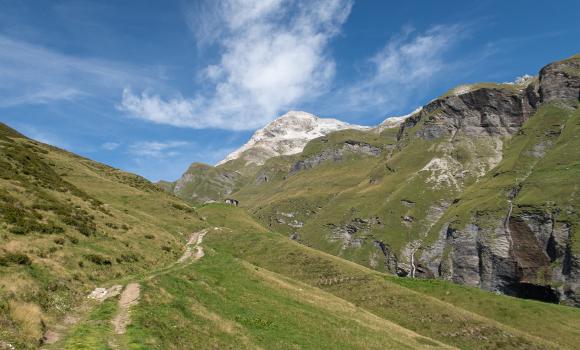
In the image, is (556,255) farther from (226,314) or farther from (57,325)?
(57,325)

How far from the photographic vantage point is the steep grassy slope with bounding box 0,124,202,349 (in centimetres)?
2280

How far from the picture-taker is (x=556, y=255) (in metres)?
180

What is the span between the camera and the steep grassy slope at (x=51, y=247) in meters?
22.8

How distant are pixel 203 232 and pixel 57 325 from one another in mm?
64556

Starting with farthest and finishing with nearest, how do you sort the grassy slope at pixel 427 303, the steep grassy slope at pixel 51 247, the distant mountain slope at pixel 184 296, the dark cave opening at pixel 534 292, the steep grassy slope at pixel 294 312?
the dark cave opening at pixel 534 292
the grassy slope at pixel 427 303
the steep grassy slope at pixel 294 312
the distant mountain slope at pixel 184 296
the steep grassy slope at pixel 51 247

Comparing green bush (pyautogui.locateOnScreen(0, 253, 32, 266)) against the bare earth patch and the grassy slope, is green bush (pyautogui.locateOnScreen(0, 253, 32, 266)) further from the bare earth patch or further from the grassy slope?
the grassy slope

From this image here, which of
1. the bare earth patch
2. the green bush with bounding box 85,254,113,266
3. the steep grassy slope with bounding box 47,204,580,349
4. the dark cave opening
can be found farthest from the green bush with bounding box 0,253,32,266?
the dark cave opening

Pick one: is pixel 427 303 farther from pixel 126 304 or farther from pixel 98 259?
pixel 126 304

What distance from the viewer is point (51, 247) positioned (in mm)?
34000

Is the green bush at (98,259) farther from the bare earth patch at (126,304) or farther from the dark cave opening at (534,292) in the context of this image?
the dark cave opening at (534,292)

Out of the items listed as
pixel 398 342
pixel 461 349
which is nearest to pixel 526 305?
pixel 461 349

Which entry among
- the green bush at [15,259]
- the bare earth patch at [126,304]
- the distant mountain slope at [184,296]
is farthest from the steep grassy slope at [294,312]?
the green bush at [15,259]

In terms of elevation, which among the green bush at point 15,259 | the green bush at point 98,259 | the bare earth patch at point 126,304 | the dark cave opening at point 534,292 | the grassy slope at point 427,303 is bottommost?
the bare earth patch at point 126,304

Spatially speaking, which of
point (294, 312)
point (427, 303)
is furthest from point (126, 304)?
point (427, 303)
